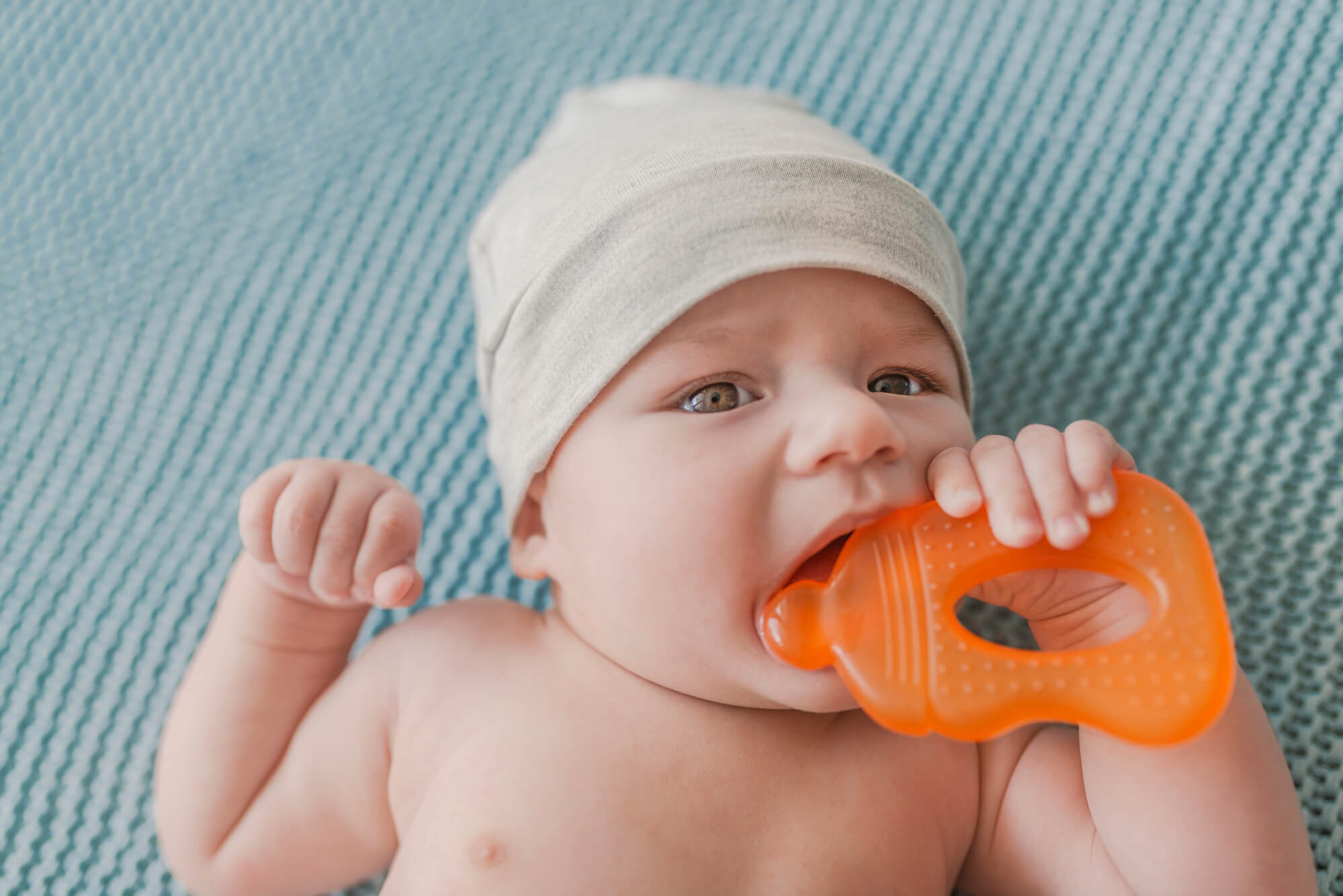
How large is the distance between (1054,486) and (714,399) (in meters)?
0.29

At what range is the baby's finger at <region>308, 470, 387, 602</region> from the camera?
98 cm

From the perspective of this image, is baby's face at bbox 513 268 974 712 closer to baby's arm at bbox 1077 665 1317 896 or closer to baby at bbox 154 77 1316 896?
baby at bbox 154 77 1316 896

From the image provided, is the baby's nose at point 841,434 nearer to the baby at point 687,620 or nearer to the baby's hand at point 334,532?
the baby at point 687,620

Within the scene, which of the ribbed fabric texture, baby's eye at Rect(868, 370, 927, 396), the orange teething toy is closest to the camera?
the orange teething toy

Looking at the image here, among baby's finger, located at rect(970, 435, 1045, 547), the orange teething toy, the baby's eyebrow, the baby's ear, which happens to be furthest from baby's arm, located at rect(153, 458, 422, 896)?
baby's finger, located at rect(970, 435, 1045, 547)

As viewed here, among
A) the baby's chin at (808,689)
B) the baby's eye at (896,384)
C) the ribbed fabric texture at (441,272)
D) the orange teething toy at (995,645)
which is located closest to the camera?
the orange teething toy at (995,645)

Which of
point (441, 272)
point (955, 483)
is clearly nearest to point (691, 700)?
point (955, 483)

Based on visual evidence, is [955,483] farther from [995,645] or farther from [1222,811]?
[1222,811]

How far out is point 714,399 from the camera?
915 millimetres

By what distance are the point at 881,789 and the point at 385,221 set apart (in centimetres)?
99

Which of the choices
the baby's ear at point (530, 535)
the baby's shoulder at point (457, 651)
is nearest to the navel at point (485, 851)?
the baby's shoulder at point (457, 651)

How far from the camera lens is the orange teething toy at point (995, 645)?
736 millimetres

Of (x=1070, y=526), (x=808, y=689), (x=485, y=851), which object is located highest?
(x=1070, y=526)

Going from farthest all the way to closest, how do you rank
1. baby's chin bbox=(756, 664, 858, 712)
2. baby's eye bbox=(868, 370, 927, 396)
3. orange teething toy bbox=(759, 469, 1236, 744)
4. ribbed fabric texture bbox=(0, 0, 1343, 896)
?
ribbed fabric texture bbox=(0, 0, 1343, 896), baby's eye bbox=(868, 370, 927, 396), baby's chin bbox=(756, 664, 858, 712), orange teething toy bbox=(759, 469, 1236, 744)
